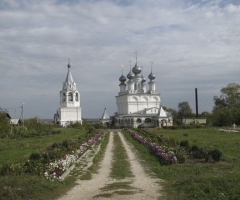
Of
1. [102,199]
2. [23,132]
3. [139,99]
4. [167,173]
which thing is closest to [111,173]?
[167,173]

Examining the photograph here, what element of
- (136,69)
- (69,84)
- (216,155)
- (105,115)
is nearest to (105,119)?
(105,115)

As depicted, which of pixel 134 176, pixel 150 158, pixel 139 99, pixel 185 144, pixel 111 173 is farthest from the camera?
pixel 139 99

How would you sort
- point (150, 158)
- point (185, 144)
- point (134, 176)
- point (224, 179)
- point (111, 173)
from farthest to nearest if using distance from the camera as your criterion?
point (185, 144), point (150, 158), point (111, 173), point (134, 176), point (224, 179)

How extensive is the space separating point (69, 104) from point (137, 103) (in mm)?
13800

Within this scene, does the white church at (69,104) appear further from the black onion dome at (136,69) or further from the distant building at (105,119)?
the black onion dome at (136,69)

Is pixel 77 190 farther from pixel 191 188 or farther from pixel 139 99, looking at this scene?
pixel 139 99

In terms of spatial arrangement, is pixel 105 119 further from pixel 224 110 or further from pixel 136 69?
pixel 224 110

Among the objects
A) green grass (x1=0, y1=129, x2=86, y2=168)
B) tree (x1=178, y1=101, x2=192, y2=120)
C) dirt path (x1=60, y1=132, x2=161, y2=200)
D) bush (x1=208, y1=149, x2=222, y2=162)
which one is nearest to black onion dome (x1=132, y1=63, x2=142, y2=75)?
tree (x1=178, y1=101, x2=192, y2=120)

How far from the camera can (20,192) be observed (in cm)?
806

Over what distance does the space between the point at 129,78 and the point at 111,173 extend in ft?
203

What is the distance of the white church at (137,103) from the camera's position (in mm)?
66750

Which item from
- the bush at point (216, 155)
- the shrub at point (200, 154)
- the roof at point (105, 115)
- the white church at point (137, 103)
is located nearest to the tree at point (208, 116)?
the white church at point (137, 103)

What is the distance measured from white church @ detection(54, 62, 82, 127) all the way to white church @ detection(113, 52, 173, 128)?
7.93 metres

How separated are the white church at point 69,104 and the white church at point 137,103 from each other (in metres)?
7.93
